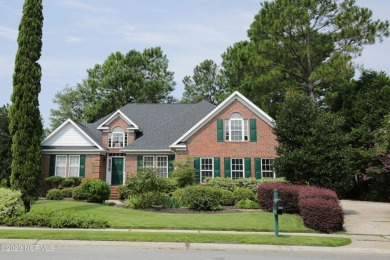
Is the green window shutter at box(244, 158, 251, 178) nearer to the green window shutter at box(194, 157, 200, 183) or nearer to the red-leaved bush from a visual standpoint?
the green window shutter at box(194, 157, 200, 183)

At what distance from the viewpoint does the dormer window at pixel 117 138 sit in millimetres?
30000

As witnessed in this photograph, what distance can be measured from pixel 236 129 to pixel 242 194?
5720mm

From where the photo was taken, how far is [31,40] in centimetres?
1661

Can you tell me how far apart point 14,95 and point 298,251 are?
44.0 feet

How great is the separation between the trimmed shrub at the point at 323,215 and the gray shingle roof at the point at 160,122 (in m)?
15.2

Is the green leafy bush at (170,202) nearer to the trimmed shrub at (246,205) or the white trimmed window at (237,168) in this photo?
the trimmed shrub at (246,205)

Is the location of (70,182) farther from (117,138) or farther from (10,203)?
(10,203)

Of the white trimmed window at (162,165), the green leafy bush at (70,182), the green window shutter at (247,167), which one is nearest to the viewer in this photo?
the green window shutter at (247,167)

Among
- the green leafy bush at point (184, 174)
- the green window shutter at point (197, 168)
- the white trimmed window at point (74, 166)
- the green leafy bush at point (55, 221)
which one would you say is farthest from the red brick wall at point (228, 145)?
the green leafy bush at point (55, 221)

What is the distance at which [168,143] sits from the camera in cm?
2766

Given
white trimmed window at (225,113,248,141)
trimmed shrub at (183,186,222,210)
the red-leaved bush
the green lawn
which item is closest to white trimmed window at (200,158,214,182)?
white trimmed window at (225,113,248,141)

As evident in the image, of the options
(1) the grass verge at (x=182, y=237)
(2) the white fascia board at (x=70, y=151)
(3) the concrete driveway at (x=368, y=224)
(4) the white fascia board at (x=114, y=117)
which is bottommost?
(3) the concrete driveway at (x=368, y=224)

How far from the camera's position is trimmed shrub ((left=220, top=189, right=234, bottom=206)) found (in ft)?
67.6

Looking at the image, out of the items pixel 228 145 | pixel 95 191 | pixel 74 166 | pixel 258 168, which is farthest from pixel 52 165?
pixel 258 168
